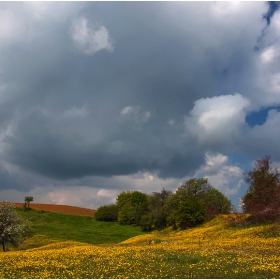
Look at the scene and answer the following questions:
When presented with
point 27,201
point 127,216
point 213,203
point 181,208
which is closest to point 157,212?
point 213,203

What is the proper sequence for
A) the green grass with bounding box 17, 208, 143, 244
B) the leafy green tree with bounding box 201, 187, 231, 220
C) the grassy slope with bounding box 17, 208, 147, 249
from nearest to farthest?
the leafy green tree with bounding box 201, 187, 231, 220
the grassy slope with bounding box 17, 208, 147, 249
the green grass with bounding box 17, 208, 143, 244

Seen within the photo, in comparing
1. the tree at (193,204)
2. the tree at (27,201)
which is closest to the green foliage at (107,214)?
the tree at (27,201)

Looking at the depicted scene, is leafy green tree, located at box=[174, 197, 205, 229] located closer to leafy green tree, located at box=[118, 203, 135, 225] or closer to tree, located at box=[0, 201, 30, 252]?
tree, located at box=[0, 201, 30, 252]

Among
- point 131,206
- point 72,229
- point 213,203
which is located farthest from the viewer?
point 131,206

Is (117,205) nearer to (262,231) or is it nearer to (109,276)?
(262,231)

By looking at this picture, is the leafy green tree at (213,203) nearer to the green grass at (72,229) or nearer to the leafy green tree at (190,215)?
the leafy green tree at (190,215)

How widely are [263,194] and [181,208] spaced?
79.6 feet

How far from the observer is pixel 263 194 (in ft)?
168

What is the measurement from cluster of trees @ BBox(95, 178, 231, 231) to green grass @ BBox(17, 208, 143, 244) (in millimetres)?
7099

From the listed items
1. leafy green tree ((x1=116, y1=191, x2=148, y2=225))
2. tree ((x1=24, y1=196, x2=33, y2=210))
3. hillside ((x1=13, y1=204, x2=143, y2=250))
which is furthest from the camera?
tree ((x1=24, y1=196, x2=33, y2=210))

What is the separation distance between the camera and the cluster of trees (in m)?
70.0

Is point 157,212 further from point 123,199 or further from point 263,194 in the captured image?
point 123,199

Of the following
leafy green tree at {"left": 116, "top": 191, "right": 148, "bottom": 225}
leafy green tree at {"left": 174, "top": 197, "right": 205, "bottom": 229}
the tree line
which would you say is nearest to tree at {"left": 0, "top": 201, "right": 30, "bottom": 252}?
the tree line

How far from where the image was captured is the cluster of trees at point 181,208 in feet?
230
